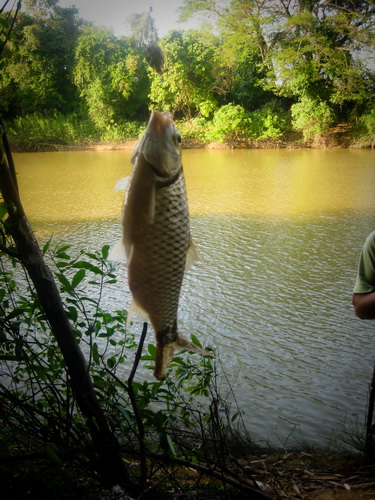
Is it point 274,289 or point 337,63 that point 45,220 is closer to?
point 274,289

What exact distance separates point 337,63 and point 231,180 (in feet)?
40.6

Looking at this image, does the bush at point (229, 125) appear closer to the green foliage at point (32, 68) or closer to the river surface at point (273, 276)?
the river surface at point (273, 276)

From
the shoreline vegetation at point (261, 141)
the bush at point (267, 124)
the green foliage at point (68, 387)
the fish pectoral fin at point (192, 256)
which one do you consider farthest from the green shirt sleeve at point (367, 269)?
the bush at point (267, 124)

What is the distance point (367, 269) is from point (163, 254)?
5.69ft

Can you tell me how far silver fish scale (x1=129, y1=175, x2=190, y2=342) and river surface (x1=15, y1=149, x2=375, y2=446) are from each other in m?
0.09

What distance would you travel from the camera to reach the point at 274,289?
6.17 metres

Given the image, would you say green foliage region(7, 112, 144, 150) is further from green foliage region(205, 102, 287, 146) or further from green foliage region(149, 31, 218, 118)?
green foliage region(149, 31, 218, 118)

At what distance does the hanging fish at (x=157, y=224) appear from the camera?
0.61 meters

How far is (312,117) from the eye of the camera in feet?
75.8

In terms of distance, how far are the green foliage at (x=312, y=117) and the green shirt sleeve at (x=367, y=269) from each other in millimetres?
22704

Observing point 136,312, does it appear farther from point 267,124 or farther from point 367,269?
point 267,124

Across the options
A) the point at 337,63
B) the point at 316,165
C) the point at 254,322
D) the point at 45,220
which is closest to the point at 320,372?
the point at 254,322

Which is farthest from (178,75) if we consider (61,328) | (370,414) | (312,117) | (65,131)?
(312,117)

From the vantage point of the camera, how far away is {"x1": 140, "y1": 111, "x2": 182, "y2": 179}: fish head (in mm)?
604
